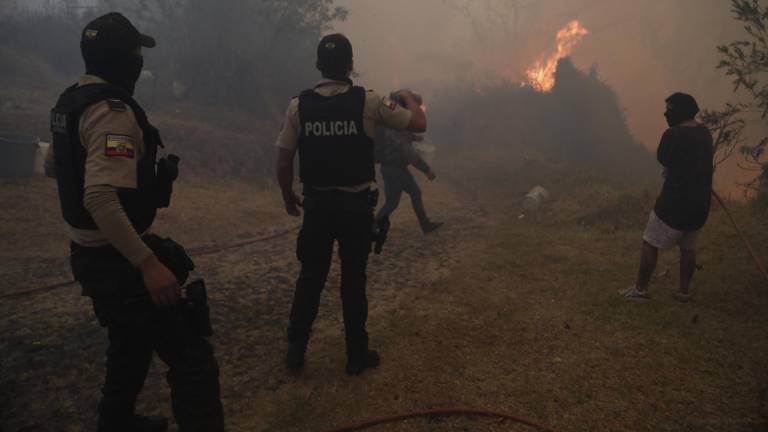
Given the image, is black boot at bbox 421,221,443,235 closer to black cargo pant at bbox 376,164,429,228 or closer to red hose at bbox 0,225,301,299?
black cargo pant at bbox 376,164,429,228

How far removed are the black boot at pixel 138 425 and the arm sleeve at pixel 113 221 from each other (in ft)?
3.12

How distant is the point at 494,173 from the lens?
13.9 m

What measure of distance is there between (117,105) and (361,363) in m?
2.38

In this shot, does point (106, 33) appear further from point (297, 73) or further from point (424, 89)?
point (424, 89)

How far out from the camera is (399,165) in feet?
23.3

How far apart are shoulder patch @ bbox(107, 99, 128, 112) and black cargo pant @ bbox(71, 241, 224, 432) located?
64 centimetres

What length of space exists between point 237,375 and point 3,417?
4.58 ft

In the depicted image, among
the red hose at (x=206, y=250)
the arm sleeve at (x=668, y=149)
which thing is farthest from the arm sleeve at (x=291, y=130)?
the arm sleeve at (x=668, y=149)

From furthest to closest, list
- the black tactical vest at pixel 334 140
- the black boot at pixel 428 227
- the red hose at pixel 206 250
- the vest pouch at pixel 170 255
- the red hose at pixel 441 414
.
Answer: the black boot at pixel 428 227 → the red hose at pixel 206 250 → the black tactical vest at pixel 334 140 → the red hose at pixel 441 414 → the vest pouch at pixel 170 255

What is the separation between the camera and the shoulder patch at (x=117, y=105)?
6.49 feet

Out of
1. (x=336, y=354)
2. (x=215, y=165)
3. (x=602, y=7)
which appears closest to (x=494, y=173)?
(x=215, y=165)

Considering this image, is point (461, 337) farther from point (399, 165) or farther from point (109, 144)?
point (399, 165)

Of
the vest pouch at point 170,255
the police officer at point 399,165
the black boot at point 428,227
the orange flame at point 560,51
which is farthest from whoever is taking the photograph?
the orange flame at point 560,51

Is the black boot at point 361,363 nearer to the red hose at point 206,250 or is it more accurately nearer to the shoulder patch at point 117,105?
the shoulder patch at point 117,105
